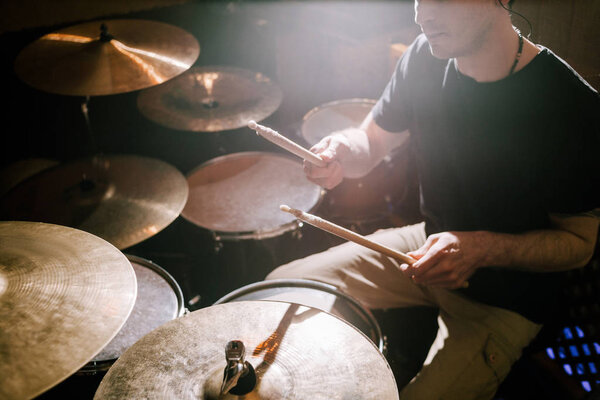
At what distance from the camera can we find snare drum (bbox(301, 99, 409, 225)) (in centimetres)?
217

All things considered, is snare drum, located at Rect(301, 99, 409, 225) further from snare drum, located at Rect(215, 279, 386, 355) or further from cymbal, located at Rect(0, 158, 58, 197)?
cymbal, located at Rect(0, 158, 58, 197)

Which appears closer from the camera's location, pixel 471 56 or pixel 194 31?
pixel 471 56


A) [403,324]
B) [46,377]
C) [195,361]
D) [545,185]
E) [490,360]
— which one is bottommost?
[403,324]

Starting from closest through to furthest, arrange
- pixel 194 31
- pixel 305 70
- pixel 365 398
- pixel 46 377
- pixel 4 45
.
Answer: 1. pixel 46 377
2. pixel 365 398
3. pixel 4 45
4. pixel 194 31
5. pixel 305 70

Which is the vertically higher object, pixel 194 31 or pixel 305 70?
pixel 194 31

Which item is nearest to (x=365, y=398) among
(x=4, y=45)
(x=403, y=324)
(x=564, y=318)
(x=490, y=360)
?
(x=490, y=360)

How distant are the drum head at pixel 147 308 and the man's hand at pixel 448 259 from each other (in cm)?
81

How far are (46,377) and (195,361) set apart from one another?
30 centimetres

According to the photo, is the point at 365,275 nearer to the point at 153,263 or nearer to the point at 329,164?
the point at 329,164

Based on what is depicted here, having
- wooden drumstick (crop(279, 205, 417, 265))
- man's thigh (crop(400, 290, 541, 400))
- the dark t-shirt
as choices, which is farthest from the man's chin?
man's thigh (crop(400, 290, 541, 400))

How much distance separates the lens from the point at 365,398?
0.92m

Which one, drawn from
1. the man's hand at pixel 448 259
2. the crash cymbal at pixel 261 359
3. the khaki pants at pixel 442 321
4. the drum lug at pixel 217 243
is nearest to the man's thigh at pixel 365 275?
the khaki pants at pixel 442 321

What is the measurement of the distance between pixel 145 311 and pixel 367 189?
1.17 m

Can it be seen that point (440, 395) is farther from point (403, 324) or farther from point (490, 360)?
point (403, 324)
